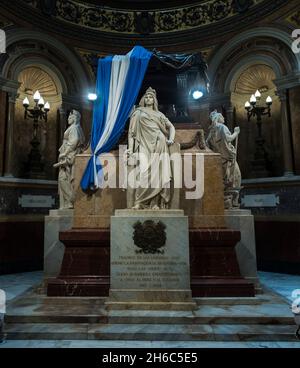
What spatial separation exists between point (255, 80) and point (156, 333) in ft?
28.0

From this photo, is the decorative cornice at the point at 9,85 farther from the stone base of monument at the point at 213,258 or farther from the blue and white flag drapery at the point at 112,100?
the stone base of monument at the point at 213,258

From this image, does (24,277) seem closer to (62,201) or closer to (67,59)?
(62,201)

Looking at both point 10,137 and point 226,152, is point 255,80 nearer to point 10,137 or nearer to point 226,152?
point 226,152

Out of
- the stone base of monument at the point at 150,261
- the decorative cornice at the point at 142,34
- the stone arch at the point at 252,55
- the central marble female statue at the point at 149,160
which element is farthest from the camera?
the decorative cornice at the point at 142,34

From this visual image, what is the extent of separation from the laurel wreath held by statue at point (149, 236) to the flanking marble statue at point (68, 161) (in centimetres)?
244

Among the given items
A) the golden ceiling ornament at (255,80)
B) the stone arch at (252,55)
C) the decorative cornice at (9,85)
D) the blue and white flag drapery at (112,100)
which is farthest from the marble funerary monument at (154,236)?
the golden ceiling ornament at (255,80)

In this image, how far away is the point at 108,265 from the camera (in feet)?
15.7

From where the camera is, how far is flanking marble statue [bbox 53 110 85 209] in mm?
6195

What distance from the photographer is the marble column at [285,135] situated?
812cm

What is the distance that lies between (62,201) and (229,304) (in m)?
3.67

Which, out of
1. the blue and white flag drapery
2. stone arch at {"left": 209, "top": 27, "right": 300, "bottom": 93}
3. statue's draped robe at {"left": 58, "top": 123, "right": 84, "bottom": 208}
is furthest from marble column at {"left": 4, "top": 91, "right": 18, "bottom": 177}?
stone arch at {"left": 209, "top": 27, "right": 300, "bottom": 93}

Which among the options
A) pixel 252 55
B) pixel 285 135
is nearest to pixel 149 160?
pixel 285 135

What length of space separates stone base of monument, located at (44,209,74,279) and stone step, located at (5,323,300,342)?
2.08 meters

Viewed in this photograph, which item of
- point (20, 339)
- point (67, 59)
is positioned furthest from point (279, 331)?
point (67, 59)
